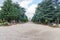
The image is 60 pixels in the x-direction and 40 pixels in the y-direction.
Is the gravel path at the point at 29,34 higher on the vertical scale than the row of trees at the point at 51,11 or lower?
lower

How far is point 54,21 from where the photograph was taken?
3781 cm

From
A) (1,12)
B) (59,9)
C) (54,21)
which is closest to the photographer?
(59,9)

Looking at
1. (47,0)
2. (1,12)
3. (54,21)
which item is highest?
(47,0)

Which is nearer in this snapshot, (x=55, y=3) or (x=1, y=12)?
(x=55, y=3)

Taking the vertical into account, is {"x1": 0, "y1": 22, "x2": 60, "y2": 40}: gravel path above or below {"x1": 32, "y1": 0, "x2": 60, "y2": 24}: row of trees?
below

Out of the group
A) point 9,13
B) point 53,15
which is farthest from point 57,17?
point 9,13

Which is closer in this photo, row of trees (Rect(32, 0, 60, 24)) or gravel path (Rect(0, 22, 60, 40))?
gravel path (Rect(0, 22, 60, 40))

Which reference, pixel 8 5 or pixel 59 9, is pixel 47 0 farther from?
pixel 8 5

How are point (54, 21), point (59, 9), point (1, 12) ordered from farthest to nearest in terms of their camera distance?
point (1, 12)
point (54, 21)
point (59, 9)

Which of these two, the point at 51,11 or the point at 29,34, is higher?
the point at 51,11

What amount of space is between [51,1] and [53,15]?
3.71 metres

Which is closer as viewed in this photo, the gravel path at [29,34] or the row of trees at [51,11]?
the gravel path at [29,34]

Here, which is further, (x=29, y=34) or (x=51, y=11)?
(x=51, y=11)

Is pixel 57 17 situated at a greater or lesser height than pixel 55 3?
lesser
